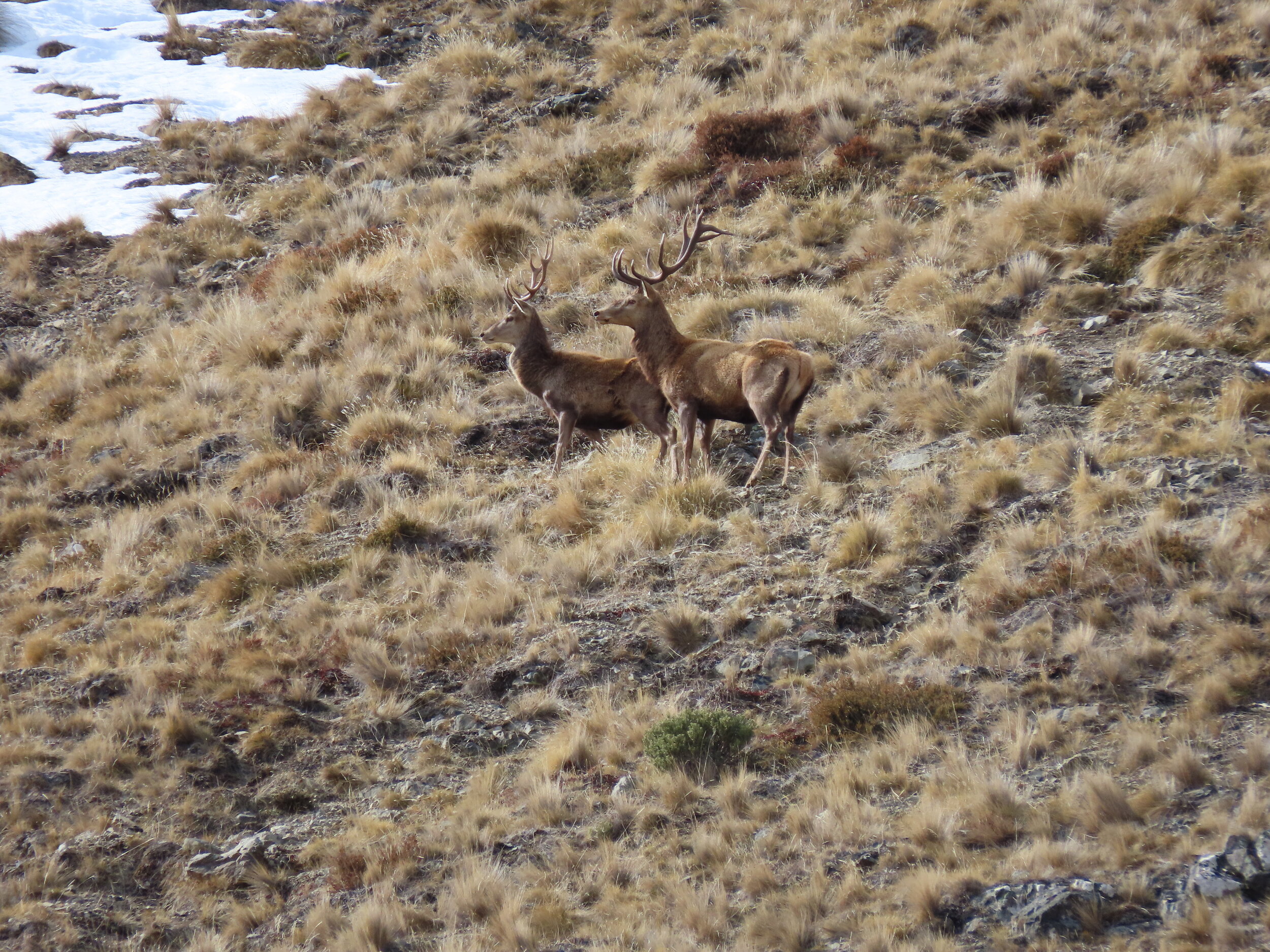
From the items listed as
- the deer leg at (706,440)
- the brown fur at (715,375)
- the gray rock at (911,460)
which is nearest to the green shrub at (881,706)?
the gray rock at (911,460)

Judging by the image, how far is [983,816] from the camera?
Result: 6.17 m

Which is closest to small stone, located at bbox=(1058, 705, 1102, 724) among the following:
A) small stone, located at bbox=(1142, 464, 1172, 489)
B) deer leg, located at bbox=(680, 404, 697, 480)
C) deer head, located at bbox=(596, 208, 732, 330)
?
small stone, located at bbox=(1142, 464, 1172, 489)

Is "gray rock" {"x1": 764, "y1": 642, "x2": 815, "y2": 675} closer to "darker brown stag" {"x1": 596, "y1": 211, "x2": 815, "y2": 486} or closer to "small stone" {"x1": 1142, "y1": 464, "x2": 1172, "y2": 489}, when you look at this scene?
"darker brown stag" {"x1": 596, "y1": 211, "x2": 815, "y2": 486}

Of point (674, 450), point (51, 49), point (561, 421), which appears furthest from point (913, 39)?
point (51, 49)

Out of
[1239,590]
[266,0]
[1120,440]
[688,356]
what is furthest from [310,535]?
[266,0]

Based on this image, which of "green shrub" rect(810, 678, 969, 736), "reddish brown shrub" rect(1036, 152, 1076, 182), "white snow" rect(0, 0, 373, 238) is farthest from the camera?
"white snow" rect(0, 0, 373, 238)

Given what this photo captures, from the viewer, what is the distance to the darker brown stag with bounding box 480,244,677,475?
1189cm

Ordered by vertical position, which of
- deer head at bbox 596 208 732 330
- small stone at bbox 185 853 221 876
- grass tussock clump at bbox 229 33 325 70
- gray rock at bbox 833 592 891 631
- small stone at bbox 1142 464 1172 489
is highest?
grass tussock clump at bbox 229 33 325 70

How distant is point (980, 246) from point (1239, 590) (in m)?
7.38

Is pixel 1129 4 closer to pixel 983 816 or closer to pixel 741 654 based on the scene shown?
pixel 741 654

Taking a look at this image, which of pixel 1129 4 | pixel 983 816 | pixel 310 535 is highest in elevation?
pixel 1129 4

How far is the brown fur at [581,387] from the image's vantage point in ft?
39.0

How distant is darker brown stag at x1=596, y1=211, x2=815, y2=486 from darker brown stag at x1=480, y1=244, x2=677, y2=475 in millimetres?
337

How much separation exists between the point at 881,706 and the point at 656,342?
524 cm
